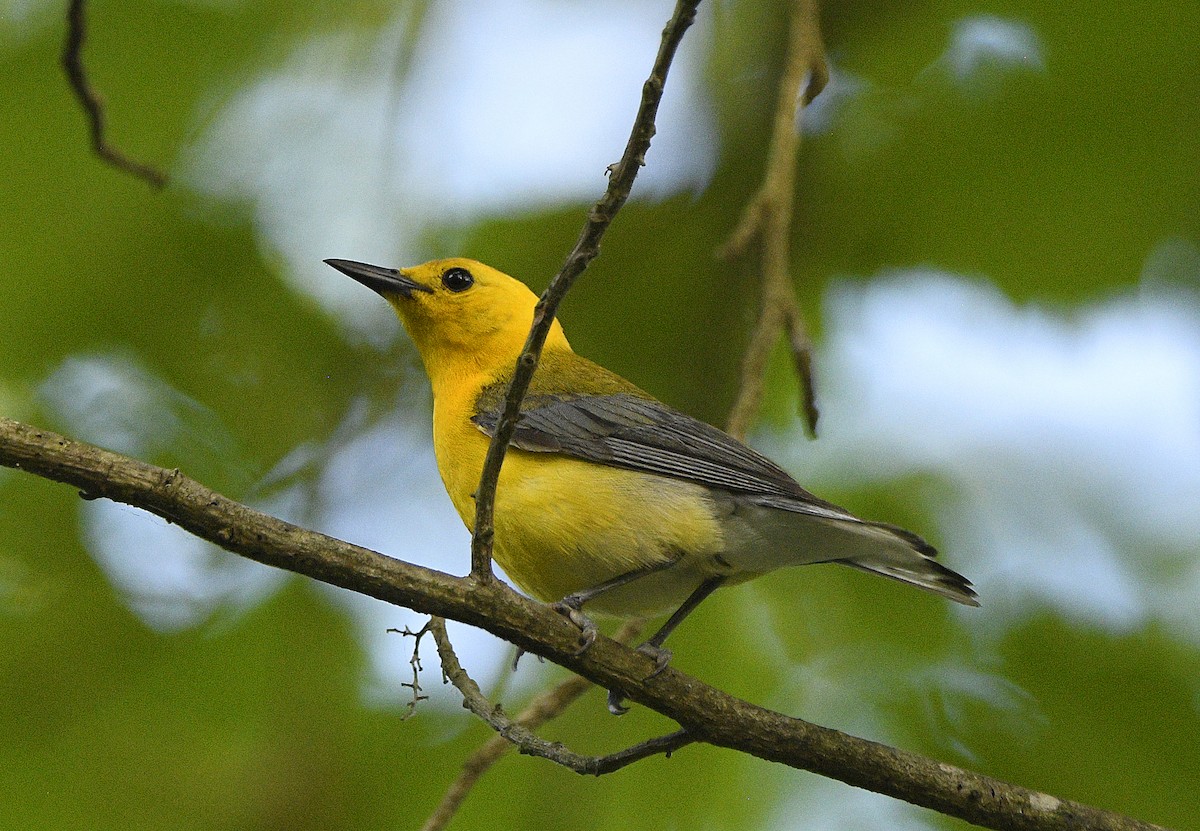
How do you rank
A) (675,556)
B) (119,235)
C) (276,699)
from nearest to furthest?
(675,556) → (276,699) → (119,235)

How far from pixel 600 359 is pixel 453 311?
0.96 m

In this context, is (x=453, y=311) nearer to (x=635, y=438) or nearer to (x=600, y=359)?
(x=600, y=359)

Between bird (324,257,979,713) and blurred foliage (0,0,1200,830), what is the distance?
0.99m

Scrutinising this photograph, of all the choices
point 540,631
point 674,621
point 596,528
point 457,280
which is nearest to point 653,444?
point 596,528

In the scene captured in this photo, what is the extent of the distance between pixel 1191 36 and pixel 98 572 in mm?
4963

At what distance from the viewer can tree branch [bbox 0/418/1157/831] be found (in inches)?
100

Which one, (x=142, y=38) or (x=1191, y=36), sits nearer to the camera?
(x=1191, y=36)

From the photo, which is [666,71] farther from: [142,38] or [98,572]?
[142,38]

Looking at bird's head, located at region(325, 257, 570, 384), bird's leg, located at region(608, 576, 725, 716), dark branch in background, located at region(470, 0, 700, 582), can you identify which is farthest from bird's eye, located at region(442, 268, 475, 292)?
dark branch in background, located at region(470, 0, 700, 582)

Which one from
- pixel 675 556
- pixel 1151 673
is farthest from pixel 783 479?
pixel 1151 673

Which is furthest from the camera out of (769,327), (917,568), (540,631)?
(769,327)

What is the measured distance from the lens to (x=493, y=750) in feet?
12.0

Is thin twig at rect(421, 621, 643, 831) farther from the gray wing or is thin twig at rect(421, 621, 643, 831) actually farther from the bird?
the gray wing

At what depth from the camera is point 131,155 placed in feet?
17.3
